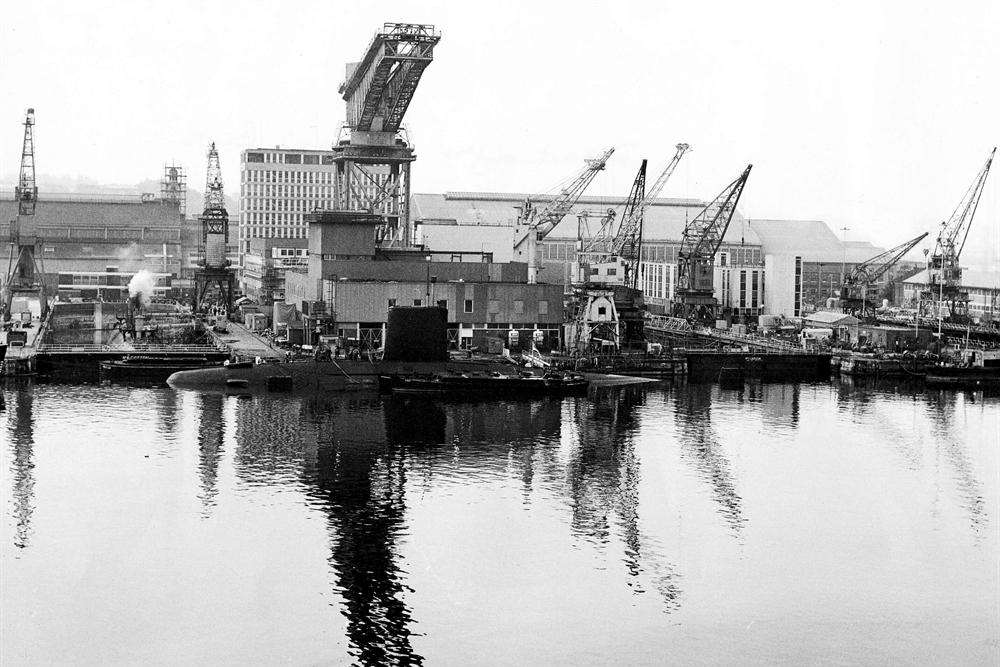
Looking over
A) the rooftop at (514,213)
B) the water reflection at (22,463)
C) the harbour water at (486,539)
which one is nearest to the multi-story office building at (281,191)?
the rooftop at (514,213)

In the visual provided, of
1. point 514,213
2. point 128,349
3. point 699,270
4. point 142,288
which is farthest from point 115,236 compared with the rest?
point 128,349

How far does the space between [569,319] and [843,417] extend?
2253 cm

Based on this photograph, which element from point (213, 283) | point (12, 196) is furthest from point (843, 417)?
point (12, 196)

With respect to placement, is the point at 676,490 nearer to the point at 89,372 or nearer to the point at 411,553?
the point at 411,553

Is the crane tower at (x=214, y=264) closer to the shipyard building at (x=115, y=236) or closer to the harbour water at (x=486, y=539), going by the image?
the shipyard building at (x=115, y=236)

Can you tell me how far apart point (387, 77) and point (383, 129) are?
343 centimetres

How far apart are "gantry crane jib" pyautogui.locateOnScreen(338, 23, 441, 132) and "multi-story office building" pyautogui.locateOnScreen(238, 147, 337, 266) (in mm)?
37041

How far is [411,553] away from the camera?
68.0 ft

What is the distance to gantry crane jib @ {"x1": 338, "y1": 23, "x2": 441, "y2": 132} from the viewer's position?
5131 centimetres

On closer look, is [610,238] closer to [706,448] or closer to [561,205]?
[561,205]

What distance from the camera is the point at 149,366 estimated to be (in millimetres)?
42781

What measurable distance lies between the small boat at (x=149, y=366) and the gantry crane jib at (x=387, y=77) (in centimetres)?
1547

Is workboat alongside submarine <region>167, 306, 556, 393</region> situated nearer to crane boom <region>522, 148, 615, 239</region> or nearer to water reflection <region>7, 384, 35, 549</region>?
water reflection <region>7, 384, 35, 549</region>

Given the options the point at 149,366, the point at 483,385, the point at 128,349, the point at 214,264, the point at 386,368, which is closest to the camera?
the point at 483,385
